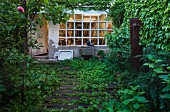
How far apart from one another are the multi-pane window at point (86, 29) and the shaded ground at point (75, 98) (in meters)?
6.30

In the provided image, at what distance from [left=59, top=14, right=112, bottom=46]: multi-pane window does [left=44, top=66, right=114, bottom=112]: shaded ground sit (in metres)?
6.30

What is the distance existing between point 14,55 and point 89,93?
7.40 ft

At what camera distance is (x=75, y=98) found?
14.7 feet

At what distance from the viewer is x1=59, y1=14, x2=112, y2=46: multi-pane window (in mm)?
11820

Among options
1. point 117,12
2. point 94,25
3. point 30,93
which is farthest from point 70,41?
point 30,93

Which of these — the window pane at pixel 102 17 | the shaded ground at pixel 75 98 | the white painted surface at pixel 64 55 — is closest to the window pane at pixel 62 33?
the white painted surface at pixel 64 55

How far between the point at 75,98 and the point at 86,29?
779cm

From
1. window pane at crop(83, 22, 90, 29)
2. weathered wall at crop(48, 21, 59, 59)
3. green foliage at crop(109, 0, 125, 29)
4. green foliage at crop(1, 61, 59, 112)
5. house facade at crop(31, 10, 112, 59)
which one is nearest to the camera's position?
green foliage at crop(1, 61, 59, 112)

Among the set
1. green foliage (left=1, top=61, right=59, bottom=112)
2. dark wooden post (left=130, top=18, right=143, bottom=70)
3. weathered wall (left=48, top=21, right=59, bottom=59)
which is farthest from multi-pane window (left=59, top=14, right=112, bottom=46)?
dark wooden post (left=130, top=18, right=143, bottom=70)

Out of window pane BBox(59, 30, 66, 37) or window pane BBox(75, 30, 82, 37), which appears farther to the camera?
window pane BBox(75, 30, 82, 37)

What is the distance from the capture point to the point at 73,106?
13.0 feet

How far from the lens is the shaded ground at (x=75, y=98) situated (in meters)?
3.87

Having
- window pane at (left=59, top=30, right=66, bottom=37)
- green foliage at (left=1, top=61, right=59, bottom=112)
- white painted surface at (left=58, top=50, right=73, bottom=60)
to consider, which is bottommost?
green foliage at (left=1, top=61, right=59, bottom=112)

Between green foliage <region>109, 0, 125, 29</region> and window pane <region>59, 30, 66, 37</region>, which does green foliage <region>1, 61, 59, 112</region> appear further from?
window pane <region>59, 30, 66, 37</region>
